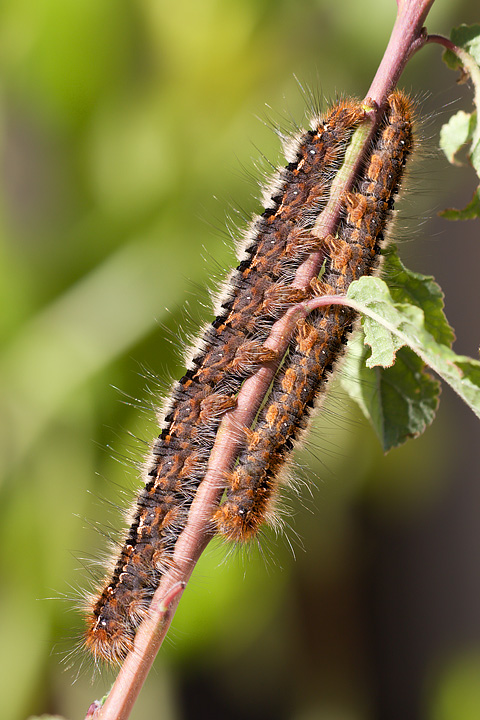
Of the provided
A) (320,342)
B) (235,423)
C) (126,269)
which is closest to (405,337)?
(320,342)

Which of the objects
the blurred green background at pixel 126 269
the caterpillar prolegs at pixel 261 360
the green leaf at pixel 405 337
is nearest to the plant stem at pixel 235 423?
the caterpillar prolegs at pixel 261 360

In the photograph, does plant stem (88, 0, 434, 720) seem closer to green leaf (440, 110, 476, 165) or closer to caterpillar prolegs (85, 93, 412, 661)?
caterpillar prolegs (85, 93, 412, 661)

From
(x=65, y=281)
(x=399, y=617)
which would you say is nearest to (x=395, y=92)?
(x=65, y=281)

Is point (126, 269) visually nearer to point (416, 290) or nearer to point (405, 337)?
point (416, 290)

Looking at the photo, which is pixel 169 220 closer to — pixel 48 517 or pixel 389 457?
pixel 48 517

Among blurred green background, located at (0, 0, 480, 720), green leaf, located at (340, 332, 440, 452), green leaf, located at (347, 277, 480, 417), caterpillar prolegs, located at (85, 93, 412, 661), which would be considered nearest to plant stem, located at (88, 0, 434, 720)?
caterpillar prolegs, located at (85, 93, 412, 661)

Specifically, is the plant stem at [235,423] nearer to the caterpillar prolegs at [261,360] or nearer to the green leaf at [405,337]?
the caterpillar prolegs at [261,360]
